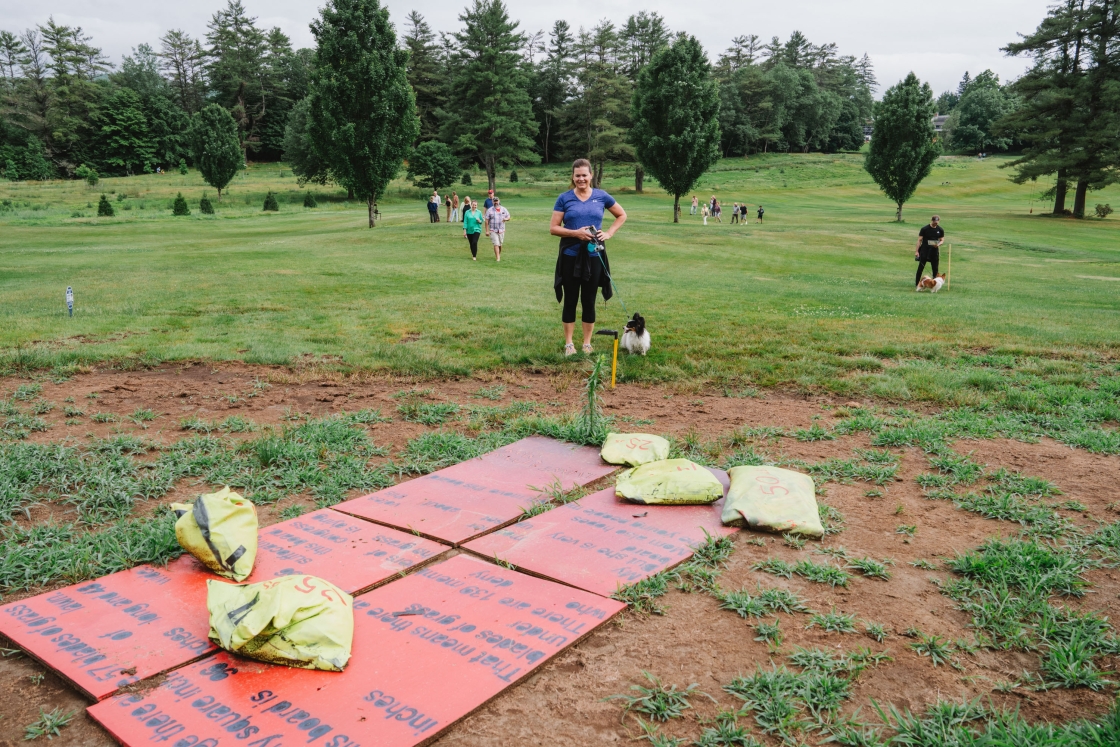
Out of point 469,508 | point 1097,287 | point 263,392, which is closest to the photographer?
point 469,508

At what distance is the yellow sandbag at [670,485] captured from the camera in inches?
160

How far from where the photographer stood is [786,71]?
89.1 metres

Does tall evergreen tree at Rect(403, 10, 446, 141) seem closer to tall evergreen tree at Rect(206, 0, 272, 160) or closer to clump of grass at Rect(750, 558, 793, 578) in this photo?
tall evergreen tree at Rect(206, 0, 272, 160)

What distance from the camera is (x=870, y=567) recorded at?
10.9 ft

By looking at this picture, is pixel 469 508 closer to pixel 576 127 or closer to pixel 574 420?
pixel 574 420

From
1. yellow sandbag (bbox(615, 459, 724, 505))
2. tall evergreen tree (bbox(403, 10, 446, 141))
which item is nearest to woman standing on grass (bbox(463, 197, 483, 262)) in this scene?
yellow sandbag (bbox(615, 459, 724, 505))

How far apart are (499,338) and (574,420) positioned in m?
3.67

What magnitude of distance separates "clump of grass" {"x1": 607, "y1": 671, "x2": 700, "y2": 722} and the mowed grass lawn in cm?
489

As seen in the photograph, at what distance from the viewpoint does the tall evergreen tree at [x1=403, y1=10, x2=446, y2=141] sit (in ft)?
241

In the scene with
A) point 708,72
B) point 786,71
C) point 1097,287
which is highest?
point 786,71

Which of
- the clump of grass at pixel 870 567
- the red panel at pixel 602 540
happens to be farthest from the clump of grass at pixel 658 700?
the clump of grass at pixel 870 567

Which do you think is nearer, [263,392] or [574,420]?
[574,420]

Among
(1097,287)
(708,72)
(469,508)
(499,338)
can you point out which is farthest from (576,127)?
(469,508)

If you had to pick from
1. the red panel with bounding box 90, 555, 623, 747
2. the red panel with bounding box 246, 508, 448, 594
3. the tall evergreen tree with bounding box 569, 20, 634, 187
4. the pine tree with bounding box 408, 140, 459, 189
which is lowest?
the red panel with bounding box 246, 508, 448, 594
